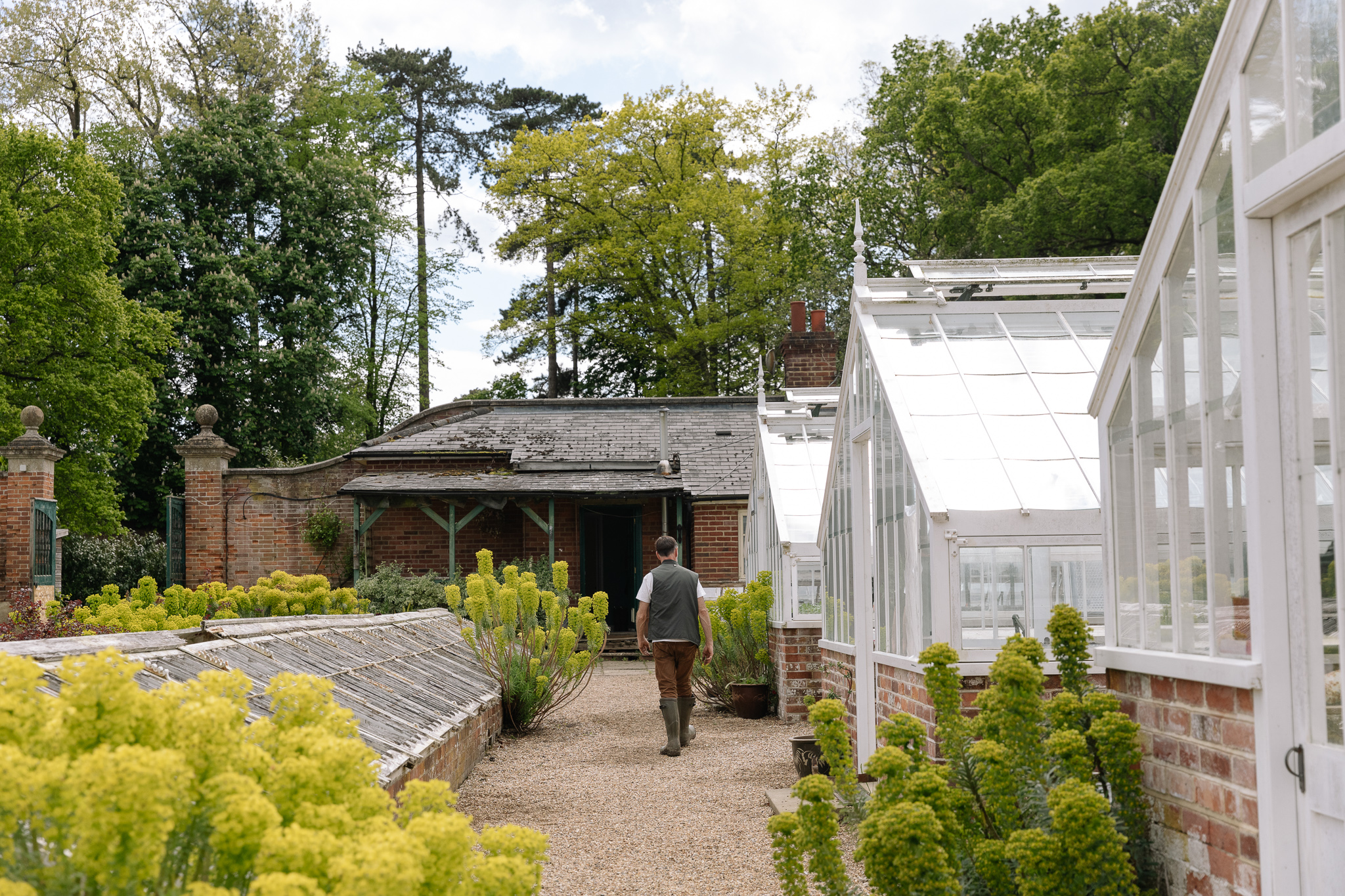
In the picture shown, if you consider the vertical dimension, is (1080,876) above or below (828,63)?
below

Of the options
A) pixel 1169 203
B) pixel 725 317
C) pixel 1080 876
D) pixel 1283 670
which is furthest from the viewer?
pixel 725 317

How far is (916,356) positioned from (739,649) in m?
5.87

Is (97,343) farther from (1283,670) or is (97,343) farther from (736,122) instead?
(1283,670)

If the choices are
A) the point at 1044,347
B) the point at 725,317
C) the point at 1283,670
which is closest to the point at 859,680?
the point at 1044,347

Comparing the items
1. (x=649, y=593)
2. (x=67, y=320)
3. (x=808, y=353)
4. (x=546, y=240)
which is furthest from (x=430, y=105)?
(x=649, y=593)

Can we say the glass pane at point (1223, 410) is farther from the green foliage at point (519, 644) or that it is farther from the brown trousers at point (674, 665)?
the green foliage at point (519, 644)

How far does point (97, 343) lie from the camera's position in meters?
21.3

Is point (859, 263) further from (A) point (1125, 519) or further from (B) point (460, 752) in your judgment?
(B) point (460, 752)

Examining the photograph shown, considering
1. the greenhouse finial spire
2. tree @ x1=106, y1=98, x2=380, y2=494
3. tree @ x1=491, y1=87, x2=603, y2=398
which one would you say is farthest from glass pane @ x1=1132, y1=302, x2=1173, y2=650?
tree @ x1=491, y1=87, x2=603, y2=398

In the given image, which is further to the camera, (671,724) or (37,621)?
(37,621)

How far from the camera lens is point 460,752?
7301 millimetres

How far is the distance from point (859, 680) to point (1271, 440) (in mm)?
4919

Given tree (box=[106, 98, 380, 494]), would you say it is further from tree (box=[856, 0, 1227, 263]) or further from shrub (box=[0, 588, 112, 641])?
tree (box=[856, 0, 1227, 263])

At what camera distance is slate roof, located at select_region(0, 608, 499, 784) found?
13.7 feet
